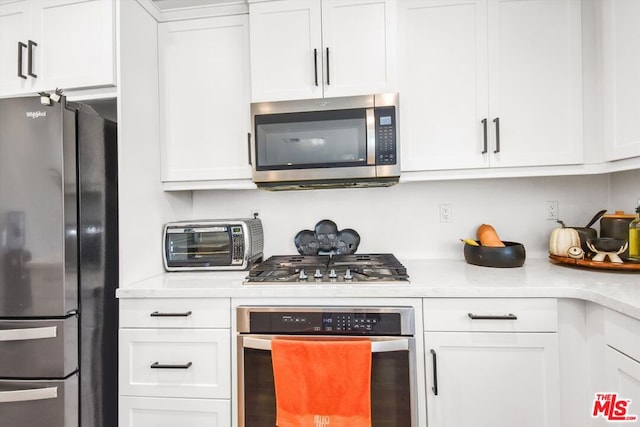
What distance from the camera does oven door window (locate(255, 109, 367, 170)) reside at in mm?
1567

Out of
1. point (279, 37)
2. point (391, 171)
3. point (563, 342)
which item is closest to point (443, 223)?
point (391, 171)

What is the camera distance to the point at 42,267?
4.12 feet

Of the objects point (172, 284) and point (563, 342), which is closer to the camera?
point (563, 342)

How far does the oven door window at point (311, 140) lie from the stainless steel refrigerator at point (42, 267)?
788 millimetres

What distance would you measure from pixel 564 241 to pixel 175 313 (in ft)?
5.97

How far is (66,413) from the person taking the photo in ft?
4.13

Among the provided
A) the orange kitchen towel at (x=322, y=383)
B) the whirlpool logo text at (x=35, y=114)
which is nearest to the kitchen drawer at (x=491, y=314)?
the orange kitchen towel at (x=322, y=383)

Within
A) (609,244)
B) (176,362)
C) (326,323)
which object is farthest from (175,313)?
→ (609,244)

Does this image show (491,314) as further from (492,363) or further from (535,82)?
(535,82)

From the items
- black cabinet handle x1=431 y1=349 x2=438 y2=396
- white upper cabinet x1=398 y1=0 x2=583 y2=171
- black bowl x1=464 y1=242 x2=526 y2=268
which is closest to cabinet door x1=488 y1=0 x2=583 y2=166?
white upper cabinet x1=398 y1=0 x2=583 y2=171

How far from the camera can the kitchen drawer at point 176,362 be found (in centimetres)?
133

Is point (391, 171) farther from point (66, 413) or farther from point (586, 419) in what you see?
point (66, 413)

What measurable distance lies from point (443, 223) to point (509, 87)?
30.2 inches

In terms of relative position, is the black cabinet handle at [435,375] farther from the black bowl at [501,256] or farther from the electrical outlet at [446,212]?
the electrical outlet at [446,212]
